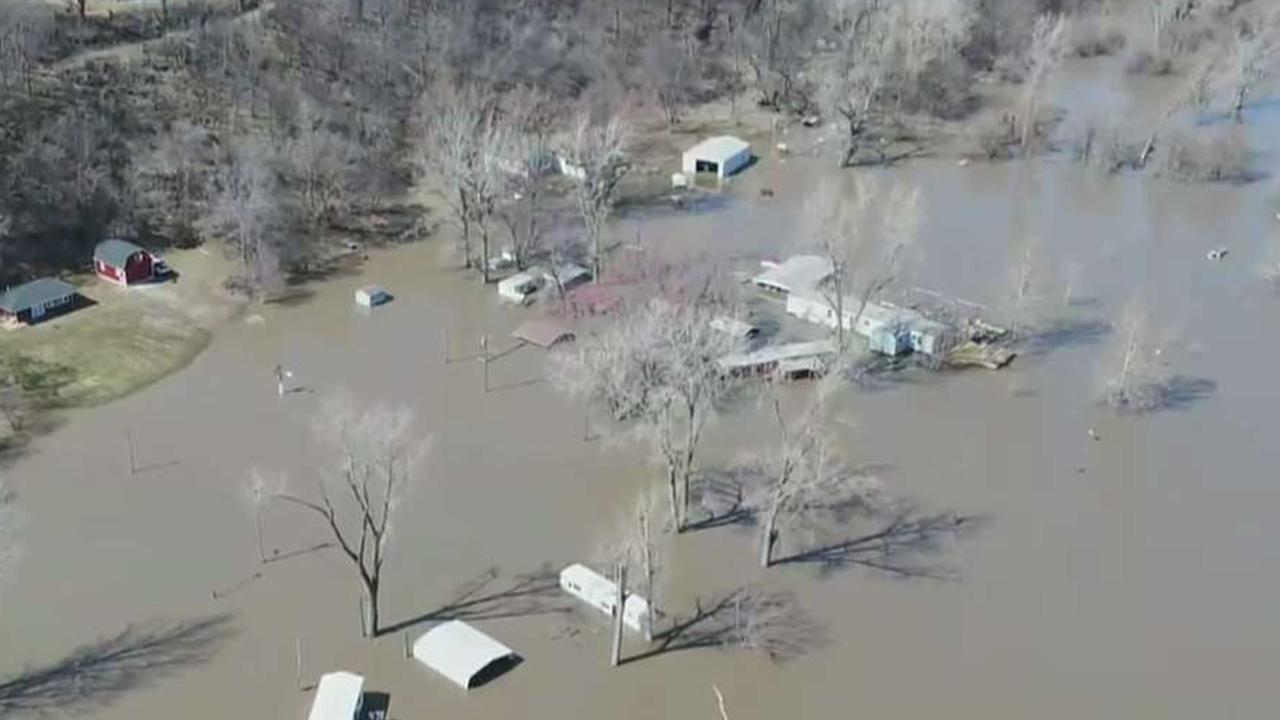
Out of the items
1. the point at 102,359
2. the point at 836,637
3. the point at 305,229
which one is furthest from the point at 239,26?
the point at 836,637

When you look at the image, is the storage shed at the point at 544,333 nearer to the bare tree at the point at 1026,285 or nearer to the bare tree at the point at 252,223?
the bare tree at the point at 252,223

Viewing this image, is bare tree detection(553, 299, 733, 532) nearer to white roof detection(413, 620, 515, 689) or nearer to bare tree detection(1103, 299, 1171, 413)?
white roof detection(413, 620, 515, 689)

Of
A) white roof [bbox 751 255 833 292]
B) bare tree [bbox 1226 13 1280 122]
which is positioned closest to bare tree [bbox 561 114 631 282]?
white roof [bbox 751 255 833 292]

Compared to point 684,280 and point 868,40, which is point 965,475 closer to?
point 684,280

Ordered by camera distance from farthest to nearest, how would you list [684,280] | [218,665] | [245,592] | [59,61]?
1. [59,61]
2. [684,280]
3. [245,592]
4. [218,665]

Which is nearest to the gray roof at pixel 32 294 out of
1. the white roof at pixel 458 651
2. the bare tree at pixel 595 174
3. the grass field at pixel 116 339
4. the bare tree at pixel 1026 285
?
the grass field at pixel 116 339


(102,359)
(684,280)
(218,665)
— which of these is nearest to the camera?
(218,665)

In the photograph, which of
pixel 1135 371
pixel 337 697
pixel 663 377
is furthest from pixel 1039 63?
pixel 337 697
